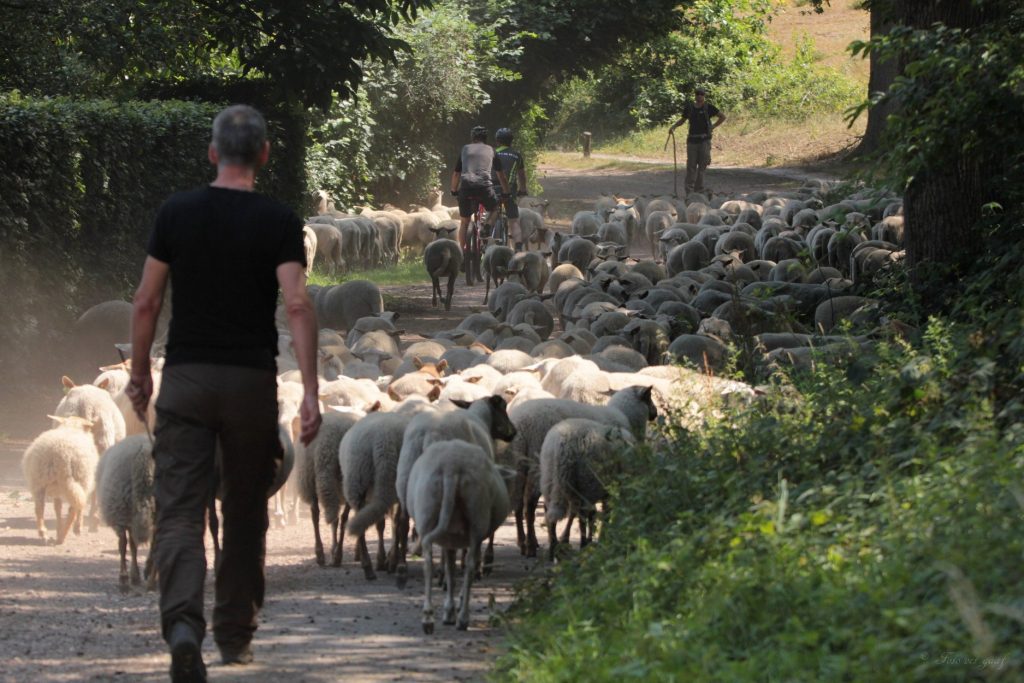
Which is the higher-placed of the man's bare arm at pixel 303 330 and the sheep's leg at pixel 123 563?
the man's bare arm at pixel 303 330

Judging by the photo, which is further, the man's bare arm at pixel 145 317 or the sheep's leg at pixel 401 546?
the sheep's leg at pixel 401 546

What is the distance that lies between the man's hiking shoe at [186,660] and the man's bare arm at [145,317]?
102 cm

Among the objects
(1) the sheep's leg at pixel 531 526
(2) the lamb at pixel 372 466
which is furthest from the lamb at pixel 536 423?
(2) the lamb at pixel 372 466

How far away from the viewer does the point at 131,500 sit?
8289 mm

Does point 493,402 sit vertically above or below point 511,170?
below

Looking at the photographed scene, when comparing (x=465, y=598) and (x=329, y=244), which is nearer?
(x=465, y=598)

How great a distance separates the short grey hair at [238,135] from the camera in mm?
5793

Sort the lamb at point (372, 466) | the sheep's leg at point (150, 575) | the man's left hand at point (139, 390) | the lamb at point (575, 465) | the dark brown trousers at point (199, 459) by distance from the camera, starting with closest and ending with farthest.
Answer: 1. the dark brown trousers at point (199, 459)
2. the man's left hand at point (139, 390)
3. the sheep's leg at point (150, 575)
4. the lamb at point (575, 465)
5. the lamb at point (372, 466)

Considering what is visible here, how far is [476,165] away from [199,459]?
15.6 metres

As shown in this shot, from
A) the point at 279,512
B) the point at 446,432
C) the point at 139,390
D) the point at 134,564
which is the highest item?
the point at 139,390

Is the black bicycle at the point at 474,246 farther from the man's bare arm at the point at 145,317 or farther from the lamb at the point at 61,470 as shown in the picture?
the man's bare arm at the point at 145,317

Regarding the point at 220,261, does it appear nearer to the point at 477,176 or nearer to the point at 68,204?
the point at 68,204

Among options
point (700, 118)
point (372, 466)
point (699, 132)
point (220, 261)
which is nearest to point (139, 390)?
point (220, 261)

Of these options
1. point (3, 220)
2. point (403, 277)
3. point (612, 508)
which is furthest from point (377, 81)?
point (612, 508)
